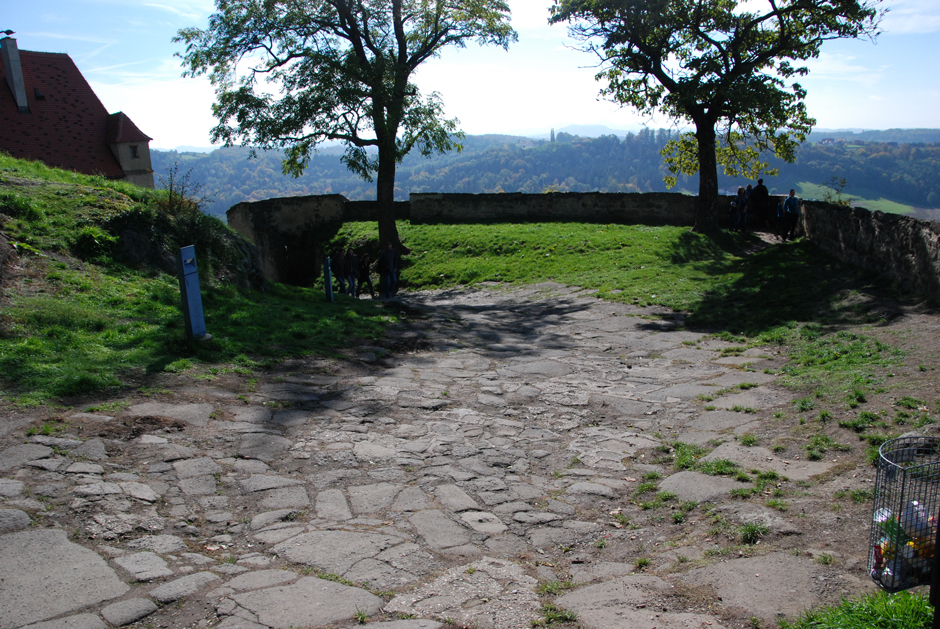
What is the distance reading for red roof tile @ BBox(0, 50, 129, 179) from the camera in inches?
1081

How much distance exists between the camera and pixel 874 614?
2.77 m

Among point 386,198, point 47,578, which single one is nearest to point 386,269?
point 386,198

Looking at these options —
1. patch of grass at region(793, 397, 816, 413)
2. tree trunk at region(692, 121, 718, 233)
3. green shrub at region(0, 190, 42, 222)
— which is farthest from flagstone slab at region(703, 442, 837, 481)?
tree trunk at region(692, 121, 718, 233)

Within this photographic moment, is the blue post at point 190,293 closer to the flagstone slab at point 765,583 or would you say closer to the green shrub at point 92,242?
the green shrub at point 92,242

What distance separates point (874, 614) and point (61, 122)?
35.5m

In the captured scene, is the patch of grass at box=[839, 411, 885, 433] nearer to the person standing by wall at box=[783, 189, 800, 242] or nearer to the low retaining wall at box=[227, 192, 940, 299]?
the person standing by wall at box=[783, 189, 800, 242]

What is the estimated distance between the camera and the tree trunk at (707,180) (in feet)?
61.6

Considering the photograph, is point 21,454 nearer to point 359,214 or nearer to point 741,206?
point 741,206

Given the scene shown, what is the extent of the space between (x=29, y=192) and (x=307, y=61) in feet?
28.4

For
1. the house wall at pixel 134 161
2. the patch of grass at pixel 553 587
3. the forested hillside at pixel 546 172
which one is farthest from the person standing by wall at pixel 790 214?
the forested hillside at pixel 546 172

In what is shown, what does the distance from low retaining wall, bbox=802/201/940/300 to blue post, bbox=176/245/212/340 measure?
32.2 ft

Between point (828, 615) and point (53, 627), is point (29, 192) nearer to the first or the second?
point (53, 627)

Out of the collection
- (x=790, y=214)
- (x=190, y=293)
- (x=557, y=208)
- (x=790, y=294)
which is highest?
(x=557, y=208)

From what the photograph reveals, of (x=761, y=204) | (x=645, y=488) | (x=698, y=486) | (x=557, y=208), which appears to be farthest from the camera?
(x=557, y=208)
